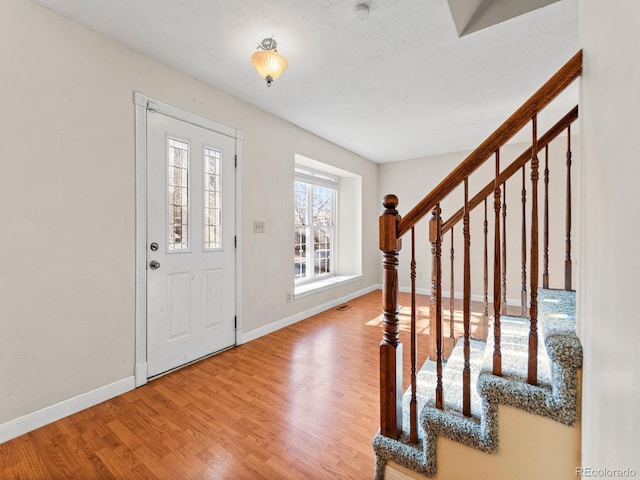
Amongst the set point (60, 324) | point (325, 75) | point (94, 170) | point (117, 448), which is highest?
point (325, 75)

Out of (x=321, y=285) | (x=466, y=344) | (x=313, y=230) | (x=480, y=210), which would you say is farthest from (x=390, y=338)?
(x=480, y=210)

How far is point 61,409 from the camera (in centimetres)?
180

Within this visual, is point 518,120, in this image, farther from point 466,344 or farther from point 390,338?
point 390,338

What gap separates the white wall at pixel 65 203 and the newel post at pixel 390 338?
74.7 inches

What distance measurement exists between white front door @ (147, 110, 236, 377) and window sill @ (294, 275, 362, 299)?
1.19 m

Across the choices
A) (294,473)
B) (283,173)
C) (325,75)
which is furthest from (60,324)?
(325,75)

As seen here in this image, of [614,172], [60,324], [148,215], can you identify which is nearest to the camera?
[614,172]

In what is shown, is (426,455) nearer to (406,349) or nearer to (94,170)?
(406,349)

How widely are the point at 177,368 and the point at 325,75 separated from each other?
2.81 metres

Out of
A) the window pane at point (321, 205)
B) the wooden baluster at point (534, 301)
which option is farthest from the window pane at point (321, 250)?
the wooden baluster at point (534, 301)

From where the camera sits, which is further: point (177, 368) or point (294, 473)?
point (177, 368)

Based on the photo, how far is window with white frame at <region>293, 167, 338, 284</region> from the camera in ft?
14.6

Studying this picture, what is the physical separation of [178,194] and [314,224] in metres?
2.59

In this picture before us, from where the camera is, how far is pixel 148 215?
222 cm
